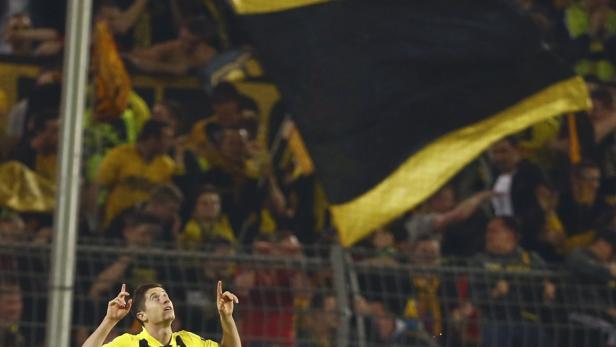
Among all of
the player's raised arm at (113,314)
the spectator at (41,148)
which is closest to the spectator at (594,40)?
the spectator at (41,148)

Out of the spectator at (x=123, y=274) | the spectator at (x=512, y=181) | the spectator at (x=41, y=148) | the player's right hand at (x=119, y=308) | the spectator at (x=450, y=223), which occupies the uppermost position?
the spectator at (x=41, y=148)

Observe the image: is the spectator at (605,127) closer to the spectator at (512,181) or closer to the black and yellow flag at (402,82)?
the spectator at (512,181)

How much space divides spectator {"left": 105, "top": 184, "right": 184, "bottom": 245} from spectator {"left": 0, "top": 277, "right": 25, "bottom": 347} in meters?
1.53

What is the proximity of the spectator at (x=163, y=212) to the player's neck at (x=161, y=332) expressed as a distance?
4.60 meters

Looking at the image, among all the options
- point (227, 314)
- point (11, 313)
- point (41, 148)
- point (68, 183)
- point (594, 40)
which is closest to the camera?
point (227, 314)

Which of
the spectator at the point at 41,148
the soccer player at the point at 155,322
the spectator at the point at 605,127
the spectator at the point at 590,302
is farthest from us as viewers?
the spectator at the point at 605,127

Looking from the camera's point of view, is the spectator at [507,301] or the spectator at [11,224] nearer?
the spectator at [507,301]

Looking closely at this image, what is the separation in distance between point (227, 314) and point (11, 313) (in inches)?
153

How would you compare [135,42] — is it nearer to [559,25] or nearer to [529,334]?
[559,25]

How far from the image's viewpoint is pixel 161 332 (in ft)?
29.8

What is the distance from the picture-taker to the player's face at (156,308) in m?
9.03

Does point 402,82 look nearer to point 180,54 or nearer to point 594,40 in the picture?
point 180,54

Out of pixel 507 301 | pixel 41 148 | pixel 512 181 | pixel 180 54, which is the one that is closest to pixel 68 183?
pixel 507 301

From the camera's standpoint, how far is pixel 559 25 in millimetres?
16328
